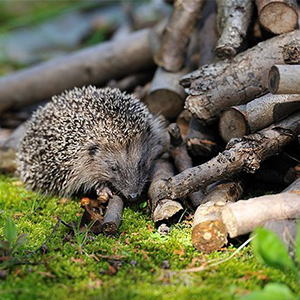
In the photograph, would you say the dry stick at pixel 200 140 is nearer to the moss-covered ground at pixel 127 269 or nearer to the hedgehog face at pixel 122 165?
the hedgehog face at pixel 122 165

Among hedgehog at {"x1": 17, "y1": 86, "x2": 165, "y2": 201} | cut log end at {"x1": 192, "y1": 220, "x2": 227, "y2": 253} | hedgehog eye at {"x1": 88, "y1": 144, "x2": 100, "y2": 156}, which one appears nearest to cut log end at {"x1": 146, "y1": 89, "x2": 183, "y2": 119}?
hedgehog at {"x1": 17, "y1": 86, "x2": 165, "y2": 201}

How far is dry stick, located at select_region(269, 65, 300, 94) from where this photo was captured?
3270 mm

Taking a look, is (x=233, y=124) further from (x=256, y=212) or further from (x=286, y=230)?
(x=286, y=230)

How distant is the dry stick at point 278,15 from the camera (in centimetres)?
412

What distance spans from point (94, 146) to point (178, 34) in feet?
5.63

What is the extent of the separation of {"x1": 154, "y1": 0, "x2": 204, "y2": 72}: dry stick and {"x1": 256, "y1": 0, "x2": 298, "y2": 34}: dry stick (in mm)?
1034

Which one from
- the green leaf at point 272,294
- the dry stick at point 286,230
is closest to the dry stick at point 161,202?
the dry stick at point 286,230

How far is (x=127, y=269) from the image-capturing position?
3061 mm

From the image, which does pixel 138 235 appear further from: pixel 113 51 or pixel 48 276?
pixel 113 51

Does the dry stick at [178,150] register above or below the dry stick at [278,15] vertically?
below

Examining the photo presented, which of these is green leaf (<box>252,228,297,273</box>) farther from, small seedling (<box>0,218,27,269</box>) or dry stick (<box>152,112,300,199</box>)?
small seedling (<box>0,218,27,269</box>)

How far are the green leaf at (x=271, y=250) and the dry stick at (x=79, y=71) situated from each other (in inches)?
153

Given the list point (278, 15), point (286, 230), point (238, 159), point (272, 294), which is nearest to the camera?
point (272, 294)

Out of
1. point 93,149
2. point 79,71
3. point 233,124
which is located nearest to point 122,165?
point 93,149
